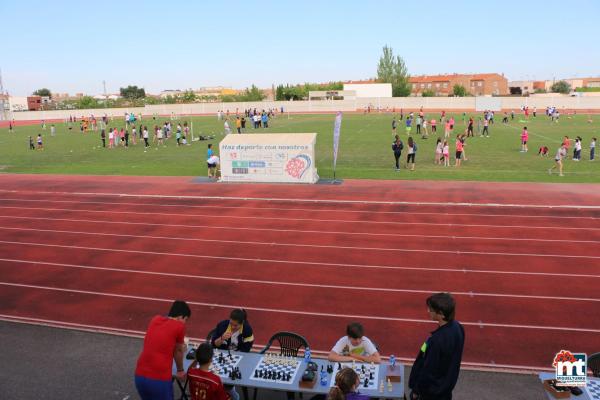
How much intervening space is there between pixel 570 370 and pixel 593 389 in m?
0.35

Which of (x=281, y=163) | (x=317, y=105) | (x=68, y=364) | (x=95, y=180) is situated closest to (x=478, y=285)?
(x=68, y=364)

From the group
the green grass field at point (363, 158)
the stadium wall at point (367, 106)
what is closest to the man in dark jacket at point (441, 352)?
the green grass field at point (363, 158)

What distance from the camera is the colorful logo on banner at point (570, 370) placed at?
5.37 metres

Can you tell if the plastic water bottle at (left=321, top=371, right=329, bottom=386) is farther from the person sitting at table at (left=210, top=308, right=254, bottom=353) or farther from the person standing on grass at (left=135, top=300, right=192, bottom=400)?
the person standing on grass at (left=135, top=300, right=192, bottom=400)

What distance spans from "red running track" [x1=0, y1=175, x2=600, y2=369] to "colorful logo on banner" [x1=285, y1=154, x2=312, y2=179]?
1.69m

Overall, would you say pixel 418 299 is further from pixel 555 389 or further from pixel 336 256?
pixel 555 389

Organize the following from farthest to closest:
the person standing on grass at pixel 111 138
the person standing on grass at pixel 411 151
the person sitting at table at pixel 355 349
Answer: the person standing on grass at pixel 111 138, the person standing on grass at pixel 411 151, the person sitting at table at pixel 355 349

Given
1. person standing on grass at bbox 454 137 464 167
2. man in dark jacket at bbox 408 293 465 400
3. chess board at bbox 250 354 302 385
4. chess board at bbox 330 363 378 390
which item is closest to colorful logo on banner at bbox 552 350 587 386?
man in dark jacket at bbox 408 293 465 400

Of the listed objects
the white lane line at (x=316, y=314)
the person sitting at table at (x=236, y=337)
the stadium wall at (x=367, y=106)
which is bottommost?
the white lane line at (x=316, y=314)

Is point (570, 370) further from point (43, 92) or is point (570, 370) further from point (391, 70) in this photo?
point (43, 92)

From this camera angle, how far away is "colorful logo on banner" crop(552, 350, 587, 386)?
5.37m

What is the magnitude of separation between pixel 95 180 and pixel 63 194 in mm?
3388

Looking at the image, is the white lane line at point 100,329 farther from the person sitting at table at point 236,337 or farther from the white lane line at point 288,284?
the white lane line at point 288,284

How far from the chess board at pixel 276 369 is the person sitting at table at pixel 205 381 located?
81 cm
